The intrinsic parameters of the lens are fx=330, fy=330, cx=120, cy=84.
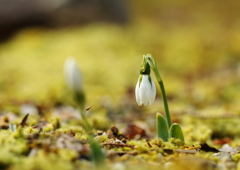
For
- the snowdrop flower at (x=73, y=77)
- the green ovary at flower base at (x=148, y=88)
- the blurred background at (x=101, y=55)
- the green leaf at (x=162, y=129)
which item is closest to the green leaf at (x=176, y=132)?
the green ovary at flower base at (x=148, y=88)

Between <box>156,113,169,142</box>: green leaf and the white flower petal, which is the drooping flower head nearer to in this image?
<box>156,113,169,142</box>: green leaf

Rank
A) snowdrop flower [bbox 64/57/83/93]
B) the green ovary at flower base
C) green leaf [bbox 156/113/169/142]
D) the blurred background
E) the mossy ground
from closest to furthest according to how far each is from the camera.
Result: snowdrop flower [bbox 64/57/83/93], the mossy ground, the green ovary at flower base, green leaf [bbox 156/113/169/142], the blurred background

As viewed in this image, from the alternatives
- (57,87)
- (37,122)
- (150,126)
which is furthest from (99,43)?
(37,122)

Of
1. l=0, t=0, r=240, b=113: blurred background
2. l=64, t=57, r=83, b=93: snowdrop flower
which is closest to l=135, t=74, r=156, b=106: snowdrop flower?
l=64, t=57, r=83, b=93: snowdrop flower

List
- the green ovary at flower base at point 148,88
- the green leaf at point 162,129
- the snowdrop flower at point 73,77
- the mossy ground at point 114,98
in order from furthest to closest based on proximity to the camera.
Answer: the green leaf at point 162,129, the green ovary at flower base at point 148,88, the mossy ground at point 114,98, the snowdrop flower at point 73,77

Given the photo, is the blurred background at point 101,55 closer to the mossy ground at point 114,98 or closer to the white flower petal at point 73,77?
the mossy ground at point 114,98

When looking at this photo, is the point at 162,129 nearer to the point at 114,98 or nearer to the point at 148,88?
the point at 148,88

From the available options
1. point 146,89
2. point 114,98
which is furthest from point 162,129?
point 114,98
